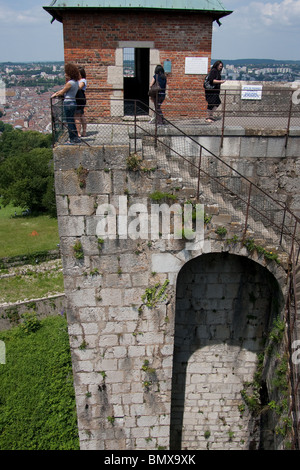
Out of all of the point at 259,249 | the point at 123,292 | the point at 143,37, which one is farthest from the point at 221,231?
the point at 143,37

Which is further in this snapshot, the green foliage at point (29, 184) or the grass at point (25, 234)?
the green foliage at point (29, 184)

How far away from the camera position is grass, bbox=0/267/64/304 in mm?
22062

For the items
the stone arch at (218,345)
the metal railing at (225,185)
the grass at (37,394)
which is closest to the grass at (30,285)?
the grass at (37,394)

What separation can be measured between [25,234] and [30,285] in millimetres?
12760

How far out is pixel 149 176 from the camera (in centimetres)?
712

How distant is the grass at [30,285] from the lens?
72.4 ft

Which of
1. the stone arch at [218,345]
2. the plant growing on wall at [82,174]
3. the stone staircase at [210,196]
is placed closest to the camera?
the plant growing on wall at [82,174]

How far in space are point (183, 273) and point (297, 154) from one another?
3.44 meters

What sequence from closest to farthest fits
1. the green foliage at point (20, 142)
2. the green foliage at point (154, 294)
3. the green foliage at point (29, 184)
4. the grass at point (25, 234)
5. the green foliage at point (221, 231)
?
1. the green foliage at point (221, 231)
2. the green foliage at point (154, 294)
3. the grass at point (25, 234)
4. the green foliage at point (29, 184)
5. the green foliage at point (20, 142)

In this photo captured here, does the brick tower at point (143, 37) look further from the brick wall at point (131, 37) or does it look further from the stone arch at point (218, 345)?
the stone arch at point (218, 345)

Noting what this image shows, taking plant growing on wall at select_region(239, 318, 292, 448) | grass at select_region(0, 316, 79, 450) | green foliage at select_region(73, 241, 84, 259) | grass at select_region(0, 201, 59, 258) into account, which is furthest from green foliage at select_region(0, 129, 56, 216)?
green foliage at select_region(73, 241, 84, 259)

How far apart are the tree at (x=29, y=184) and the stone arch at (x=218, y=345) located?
3190 cm

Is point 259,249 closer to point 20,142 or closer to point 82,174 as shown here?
point 82,174

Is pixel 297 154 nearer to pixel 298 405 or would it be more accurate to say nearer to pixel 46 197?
pixel 298 405
